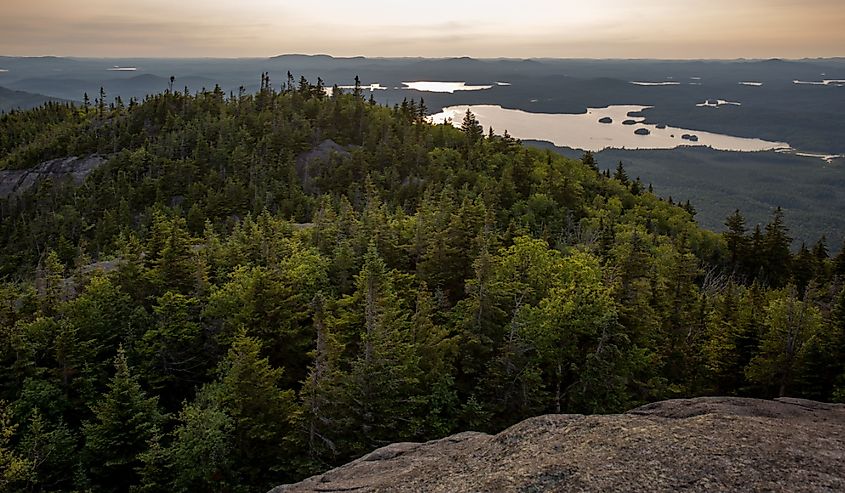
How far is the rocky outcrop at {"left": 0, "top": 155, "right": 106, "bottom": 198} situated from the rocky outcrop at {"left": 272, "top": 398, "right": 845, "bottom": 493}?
5264 inches

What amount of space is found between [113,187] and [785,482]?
390 feet

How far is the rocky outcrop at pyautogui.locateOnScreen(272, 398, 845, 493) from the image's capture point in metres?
14.4

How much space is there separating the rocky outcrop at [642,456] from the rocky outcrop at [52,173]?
439 feet

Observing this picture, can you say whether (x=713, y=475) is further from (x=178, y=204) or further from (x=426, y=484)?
(x=178, y=204)

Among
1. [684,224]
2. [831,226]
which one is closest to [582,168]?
[684,224]

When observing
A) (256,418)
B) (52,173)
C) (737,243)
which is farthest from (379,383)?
(52,173)

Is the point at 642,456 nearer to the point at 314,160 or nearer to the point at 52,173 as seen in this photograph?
the point at 314,160

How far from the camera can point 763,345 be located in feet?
99.9

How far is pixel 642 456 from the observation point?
51.1ft

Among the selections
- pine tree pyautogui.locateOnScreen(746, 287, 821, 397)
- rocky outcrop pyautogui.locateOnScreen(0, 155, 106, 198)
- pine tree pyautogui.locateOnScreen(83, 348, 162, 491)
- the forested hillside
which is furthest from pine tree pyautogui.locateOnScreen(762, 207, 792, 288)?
rocky outcrop pyautogui.locateOnScreen(0, 155, 106, 198)

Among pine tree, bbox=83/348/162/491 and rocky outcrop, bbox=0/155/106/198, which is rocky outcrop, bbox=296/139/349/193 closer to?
rocky outcrop, bbox=0/155/106/198

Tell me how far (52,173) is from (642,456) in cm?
15121

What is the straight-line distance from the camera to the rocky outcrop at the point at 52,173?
13012 cm

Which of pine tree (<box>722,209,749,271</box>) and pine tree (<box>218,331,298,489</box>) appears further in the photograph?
pine tree (<box>722,209,749,271</box>)
